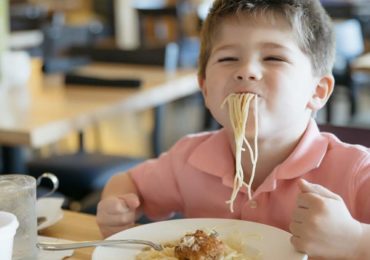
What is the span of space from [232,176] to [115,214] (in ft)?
0.81

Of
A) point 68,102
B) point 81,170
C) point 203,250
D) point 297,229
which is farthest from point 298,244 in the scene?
point 81,170

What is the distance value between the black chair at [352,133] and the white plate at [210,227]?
1.59 ft

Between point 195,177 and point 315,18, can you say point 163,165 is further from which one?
point 315,18

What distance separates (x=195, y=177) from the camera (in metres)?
1.25

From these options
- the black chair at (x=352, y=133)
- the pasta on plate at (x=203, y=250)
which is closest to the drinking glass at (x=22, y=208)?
the pasta on plate at (x=203, y=250)

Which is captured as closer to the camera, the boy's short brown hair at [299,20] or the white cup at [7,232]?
the white cup at [7,232]

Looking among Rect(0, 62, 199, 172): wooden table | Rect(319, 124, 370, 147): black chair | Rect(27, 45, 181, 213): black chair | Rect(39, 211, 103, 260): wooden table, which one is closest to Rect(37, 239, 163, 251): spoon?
Rect(39, 211, 103, 260): wooden table

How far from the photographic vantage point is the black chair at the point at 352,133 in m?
1.36

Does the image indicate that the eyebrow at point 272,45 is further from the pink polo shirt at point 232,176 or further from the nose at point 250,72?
the pink polo shirt at point 232,176

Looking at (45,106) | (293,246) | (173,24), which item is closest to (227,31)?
(293,246)

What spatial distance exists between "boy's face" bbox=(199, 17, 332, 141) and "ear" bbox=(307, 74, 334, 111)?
Result: 0.02 m

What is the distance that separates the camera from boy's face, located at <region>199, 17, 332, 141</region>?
3.43 ft

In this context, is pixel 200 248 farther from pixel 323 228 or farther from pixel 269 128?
pixel 269 128

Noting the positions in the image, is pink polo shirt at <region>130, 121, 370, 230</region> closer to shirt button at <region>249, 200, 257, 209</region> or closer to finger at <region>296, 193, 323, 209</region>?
shirt button at <region>249, 200, 257, 209</region>
